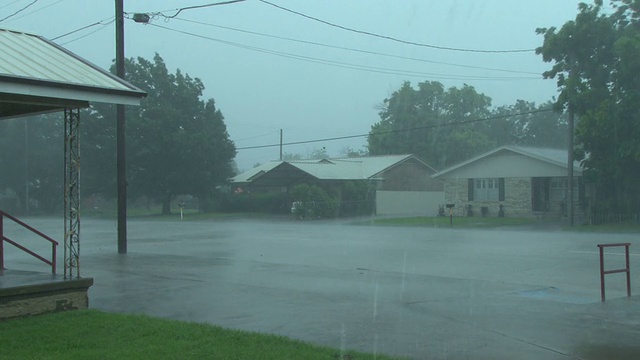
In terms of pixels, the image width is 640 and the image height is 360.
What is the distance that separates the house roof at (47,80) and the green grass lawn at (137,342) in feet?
10.2

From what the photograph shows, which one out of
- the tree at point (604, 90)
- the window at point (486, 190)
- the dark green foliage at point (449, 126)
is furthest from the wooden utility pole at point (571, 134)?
the dark green foliage at point (449, 126)

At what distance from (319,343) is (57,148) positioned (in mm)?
65636

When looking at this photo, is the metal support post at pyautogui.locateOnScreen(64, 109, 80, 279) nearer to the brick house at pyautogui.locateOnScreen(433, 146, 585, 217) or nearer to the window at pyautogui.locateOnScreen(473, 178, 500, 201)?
the brick house at pyautogui.locateOnScreen(433, 146, 585, 217)

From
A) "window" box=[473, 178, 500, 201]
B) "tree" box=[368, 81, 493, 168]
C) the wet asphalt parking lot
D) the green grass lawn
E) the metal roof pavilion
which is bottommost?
the wet asphalt parking lot

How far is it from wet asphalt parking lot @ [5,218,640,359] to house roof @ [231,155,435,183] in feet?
98.6

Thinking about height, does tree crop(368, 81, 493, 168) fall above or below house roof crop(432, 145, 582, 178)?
above

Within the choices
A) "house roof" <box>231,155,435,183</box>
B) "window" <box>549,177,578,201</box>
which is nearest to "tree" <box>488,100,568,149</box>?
"house roof" <box>231,155,435,183</box>

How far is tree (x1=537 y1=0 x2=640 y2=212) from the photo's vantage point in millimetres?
33781

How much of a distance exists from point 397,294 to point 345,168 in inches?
1821

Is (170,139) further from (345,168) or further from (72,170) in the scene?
(72,170)

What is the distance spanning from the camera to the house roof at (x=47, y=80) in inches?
363

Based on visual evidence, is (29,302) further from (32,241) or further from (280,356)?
(32,241)

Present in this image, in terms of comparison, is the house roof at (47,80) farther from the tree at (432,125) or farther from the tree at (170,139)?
the tree at (432,125)

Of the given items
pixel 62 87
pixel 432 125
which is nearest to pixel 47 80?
pixel 62 87
